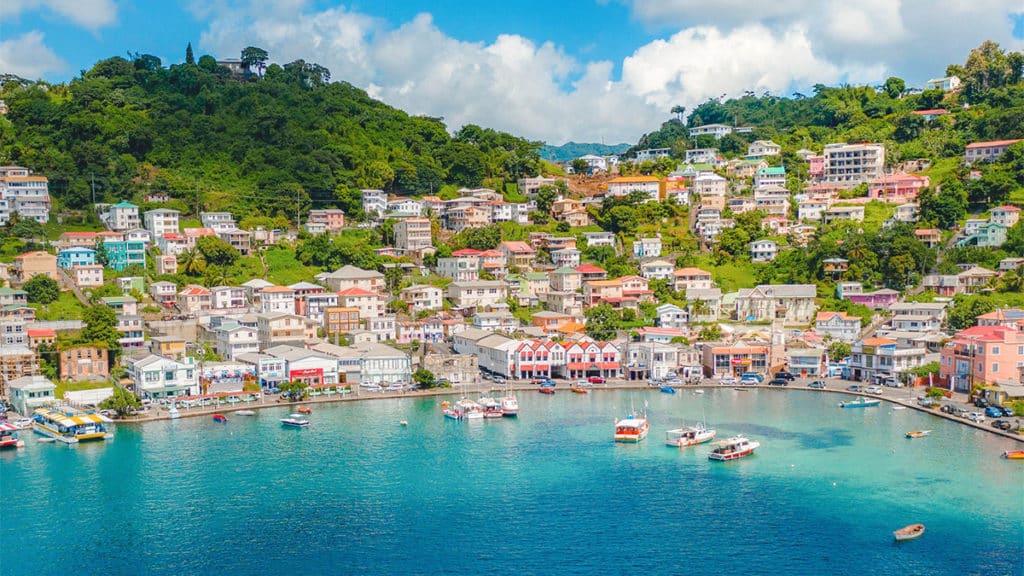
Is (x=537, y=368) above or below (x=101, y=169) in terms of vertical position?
below

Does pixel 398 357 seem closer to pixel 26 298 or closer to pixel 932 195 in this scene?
pixel 26 298

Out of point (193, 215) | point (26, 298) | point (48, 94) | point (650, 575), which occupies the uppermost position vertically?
point (48, 94)

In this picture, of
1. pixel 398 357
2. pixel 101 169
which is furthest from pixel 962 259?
pixel 101 169

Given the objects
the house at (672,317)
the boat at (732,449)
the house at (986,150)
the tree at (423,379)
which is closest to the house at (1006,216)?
the house at (986,150)

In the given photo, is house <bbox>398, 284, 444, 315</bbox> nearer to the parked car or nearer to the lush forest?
the lush forest

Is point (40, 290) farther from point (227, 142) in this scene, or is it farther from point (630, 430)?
point (630, 430)

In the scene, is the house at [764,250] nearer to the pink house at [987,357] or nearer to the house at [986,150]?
the house at [986,150]

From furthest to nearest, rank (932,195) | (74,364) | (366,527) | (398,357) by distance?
(932,195) < (398,357) < (74,364) < (366,527)

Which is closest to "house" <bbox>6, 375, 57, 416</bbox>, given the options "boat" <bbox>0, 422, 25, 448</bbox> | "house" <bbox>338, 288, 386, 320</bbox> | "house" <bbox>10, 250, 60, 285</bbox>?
"boat" <bbox>0, 422, 25, 448</bbox>
